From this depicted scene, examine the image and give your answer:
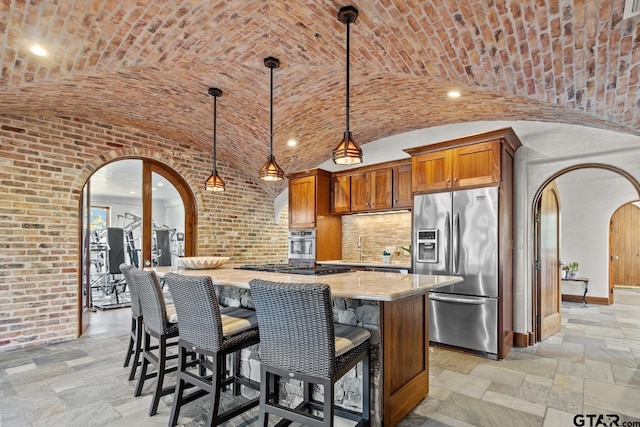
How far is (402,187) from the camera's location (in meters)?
4.97

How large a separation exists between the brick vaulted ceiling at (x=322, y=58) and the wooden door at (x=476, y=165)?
1.67 feet

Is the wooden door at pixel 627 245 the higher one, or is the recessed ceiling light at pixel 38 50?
the recessed ceiling light at pixel 38 50

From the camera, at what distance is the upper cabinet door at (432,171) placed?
4105 millimetres

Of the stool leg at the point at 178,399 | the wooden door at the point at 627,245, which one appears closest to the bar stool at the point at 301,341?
the stool leg at the point at 178,399

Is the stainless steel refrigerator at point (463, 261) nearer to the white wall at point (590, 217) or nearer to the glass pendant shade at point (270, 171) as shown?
the glass pendant shade at point (270, 171)

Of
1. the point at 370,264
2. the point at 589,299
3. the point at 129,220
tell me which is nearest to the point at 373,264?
the point at 370,264

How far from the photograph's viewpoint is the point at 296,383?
102 inches

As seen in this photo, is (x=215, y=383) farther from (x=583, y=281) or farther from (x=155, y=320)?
(x=583, y=281)

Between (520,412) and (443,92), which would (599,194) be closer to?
(443,92)

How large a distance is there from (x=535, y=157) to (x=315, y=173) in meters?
3.03

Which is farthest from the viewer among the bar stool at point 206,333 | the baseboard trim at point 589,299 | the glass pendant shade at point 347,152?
the baseboard trim at point 589,299

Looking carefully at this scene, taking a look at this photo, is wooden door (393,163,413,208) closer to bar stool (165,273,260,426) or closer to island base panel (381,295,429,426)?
island base panel (381,295,429,426)
